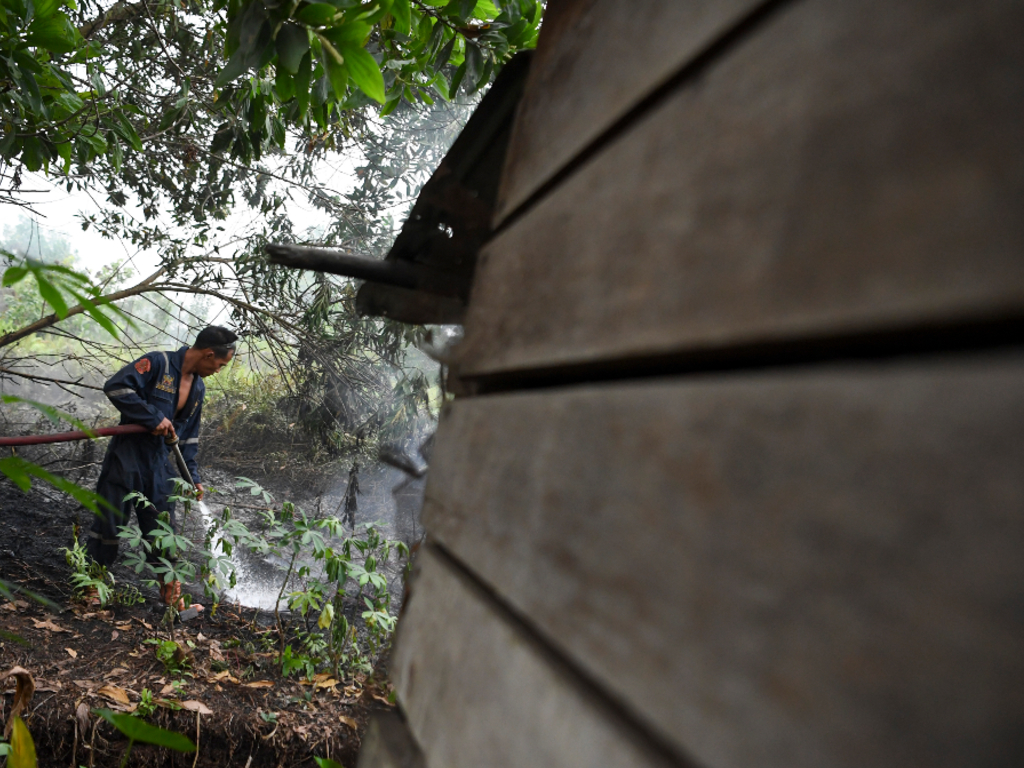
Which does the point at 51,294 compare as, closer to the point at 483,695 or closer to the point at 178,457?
the point at 483,695

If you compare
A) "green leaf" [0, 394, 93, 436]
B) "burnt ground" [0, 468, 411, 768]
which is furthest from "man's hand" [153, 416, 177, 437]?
"green leaf" [0, 394, 93, 436]

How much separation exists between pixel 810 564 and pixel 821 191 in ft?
0.73

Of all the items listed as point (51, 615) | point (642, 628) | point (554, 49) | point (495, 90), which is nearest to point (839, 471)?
point (642, 628)

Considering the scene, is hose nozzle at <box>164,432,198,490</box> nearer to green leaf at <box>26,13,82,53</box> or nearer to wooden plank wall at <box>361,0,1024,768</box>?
green leaf at <box>26,13,82,53</box>

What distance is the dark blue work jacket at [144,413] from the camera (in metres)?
4.68

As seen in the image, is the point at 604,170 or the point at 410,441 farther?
the point at 410,441

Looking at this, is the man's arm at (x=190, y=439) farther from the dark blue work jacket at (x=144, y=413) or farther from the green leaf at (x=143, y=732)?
the green leaf at (x=143, y=732)

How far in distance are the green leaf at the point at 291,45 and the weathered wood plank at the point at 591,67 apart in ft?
2.28

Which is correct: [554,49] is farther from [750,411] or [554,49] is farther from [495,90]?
[750,411]

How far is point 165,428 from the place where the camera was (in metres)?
4.79

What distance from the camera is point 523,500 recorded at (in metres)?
0.68

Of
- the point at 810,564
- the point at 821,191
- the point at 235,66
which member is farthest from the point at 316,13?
the point at 810,564

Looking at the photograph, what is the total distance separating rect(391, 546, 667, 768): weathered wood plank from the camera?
0.49m

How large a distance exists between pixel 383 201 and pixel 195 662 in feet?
17.0
